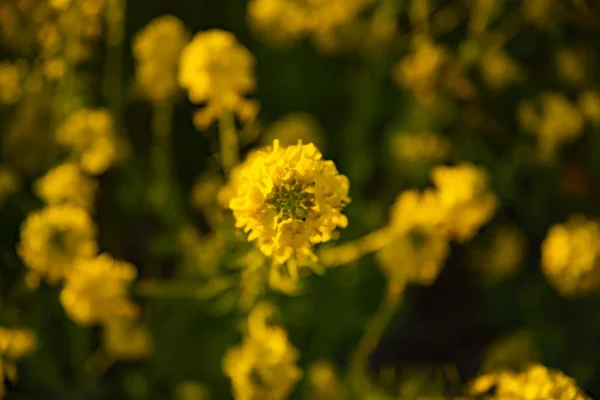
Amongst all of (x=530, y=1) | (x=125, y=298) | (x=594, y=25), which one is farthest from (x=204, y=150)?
(x=594, y=25)

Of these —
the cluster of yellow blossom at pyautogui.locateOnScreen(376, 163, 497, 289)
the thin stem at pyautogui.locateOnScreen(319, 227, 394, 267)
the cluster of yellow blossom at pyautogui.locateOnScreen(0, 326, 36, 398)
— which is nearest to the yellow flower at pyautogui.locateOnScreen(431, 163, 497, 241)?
the cluster of yellow blossom at pyautogui.locateOnScreen(376, 163, 497, 289)

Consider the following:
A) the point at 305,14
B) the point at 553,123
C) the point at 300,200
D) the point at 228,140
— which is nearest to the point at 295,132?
the point at 305,14

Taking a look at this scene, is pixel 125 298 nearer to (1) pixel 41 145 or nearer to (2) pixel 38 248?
(2) pixel 38 248

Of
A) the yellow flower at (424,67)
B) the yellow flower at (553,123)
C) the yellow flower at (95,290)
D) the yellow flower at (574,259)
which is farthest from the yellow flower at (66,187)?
the yellow flower at (553,123)

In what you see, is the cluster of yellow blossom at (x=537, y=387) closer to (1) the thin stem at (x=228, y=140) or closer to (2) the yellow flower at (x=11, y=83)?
(1) the thin stem at (x=228, y=140)

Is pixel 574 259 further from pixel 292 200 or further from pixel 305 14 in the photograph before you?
pixel 305 14
